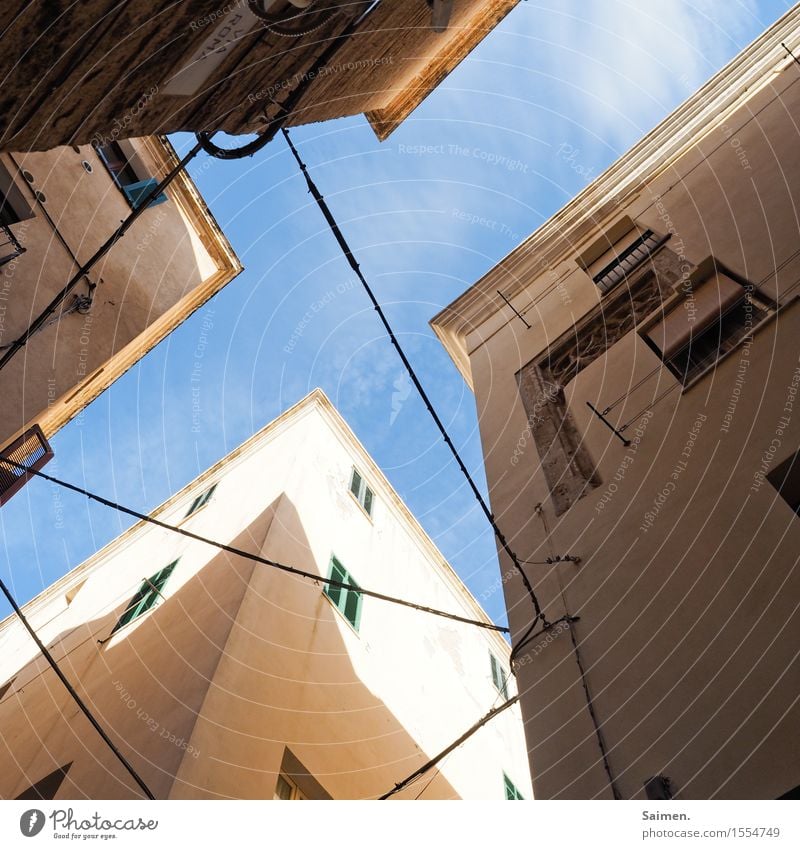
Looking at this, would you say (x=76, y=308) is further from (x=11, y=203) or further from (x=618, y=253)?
(x=618, y=253)

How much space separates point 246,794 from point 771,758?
16.6 feet

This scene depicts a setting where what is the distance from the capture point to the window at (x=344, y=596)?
11250 millimetres

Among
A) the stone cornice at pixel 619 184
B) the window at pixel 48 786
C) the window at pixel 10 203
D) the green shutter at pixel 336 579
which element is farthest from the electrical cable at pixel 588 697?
the window at pixel 10 203

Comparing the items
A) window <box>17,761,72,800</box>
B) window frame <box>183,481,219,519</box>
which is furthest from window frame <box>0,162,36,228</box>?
window frame <box>183,481,219,519</box>

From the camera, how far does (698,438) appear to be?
244 inches

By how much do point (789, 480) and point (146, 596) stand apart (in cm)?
935

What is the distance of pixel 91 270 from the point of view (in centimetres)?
996

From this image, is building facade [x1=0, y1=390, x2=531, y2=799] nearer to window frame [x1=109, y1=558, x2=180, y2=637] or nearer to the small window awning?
window frame [x1=109, y1=558, x2=180, y2=637]

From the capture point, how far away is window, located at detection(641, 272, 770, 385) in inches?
280

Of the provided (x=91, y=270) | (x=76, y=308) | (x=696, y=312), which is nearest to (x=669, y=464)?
(x=696, y=312)
